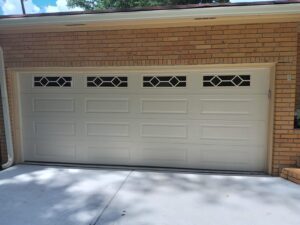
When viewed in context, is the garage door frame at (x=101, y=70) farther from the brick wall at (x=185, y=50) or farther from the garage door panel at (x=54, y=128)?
the garage door panel at (x=54, y=128)

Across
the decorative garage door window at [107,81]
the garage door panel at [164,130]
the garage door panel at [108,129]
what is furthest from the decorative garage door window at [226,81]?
the garage door panel at [108,129]

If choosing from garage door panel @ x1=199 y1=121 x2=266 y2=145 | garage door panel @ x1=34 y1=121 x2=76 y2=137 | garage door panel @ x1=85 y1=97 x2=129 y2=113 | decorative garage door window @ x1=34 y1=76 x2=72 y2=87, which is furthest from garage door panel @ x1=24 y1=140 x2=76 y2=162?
garage door panel @ x1=199 y1=121 x2=266 y2=145

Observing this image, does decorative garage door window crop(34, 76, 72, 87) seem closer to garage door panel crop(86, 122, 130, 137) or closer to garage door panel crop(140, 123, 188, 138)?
garage door panel crop(86, 122, 130, 137)

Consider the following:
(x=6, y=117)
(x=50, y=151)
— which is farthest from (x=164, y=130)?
(x=6, y=117)

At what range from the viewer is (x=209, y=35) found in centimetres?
446

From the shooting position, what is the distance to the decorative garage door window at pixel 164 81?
477 centimetres

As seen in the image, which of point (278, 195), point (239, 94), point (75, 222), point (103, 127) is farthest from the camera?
point (103, 127)

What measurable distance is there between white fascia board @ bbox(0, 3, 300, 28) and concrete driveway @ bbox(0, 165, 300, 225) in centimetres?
270

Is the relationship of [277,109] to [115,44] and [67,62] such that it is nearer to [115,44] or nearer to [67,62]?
Result: [115,44]

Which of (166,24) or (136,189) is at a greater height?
(166,24)

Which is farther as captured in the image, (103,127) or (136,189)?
(103,127)

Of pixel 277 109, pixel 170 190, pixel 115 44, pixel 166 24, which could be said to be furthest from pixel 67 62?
pixel 277 109

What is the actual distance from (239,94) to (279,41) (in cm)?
108

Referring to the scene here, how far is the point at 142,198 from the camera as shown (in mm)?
3521
